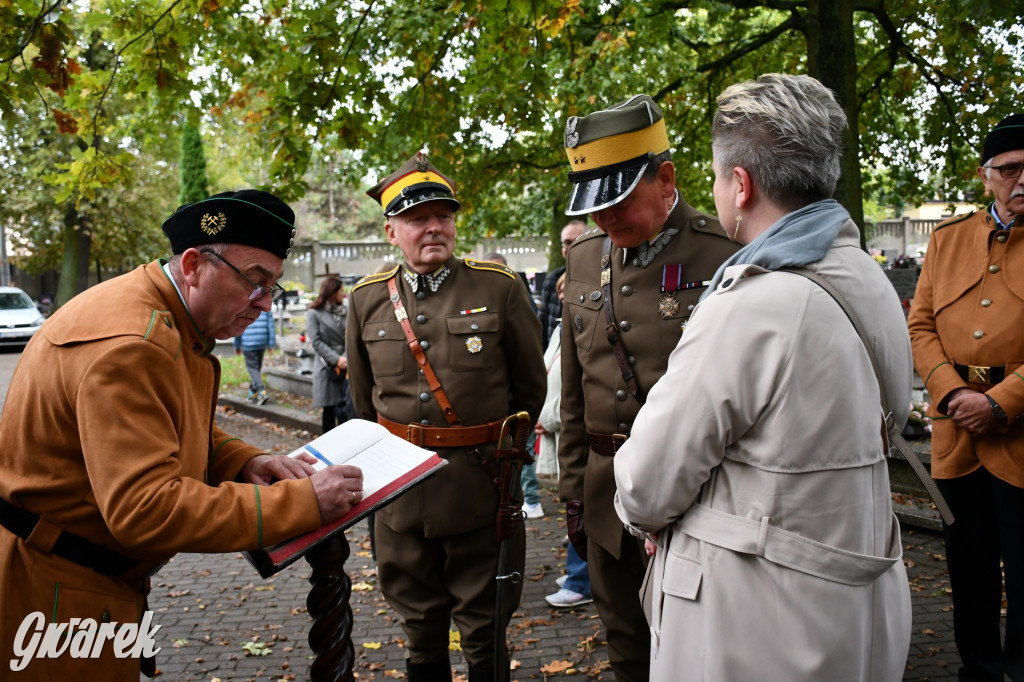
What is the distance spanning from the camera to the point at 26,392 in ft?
7.06

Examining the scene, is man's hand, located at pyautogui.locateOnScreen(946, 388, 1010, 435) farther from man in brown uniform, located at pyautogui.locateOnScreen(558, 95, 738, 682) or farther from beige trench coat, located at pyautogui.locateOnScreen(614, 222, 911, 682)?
beige trench coat, located at pyautogui.locateOnScreen(614, 222, 911, 682)

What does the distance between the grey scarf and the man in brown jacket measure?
118 cm

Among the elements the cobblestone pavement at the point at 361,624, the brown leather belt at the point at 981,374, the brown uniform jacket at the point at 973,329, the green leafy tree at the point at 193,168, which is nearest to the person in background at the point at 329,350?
the cobblestone pavement at the point at 361,624

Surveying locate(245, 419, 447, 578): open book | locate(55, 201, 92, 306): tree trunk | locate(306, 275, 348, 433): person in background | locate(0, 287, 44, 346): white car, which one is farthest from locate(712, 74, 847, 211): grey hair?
locate(55, 201, 92, 306): tree trunk

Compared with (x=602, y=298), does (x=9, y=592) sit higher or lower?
lower

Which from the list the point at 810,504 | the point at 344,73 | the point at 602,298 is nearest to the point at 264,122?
the point at 344,73

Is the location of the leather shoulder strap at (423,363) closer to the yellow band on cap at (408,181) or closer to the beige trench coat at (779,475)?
the yellow band on cap at (408,181)

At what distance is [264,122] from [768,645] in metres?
5.73

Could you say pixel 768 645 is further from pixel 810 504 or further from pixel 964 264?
pixel 964 264

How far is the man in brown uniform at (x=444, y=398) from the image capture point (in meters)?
3.63

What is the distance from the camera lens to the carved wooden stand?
238 cm

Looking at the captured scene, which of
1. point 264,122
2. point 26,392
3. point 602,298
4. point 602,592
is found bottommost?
point 602,592

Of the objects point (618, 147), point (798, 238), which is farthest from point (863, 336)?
point (618, 147)

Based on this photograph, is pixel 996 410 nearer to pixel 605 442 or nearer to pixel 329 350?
pixel 605 442
